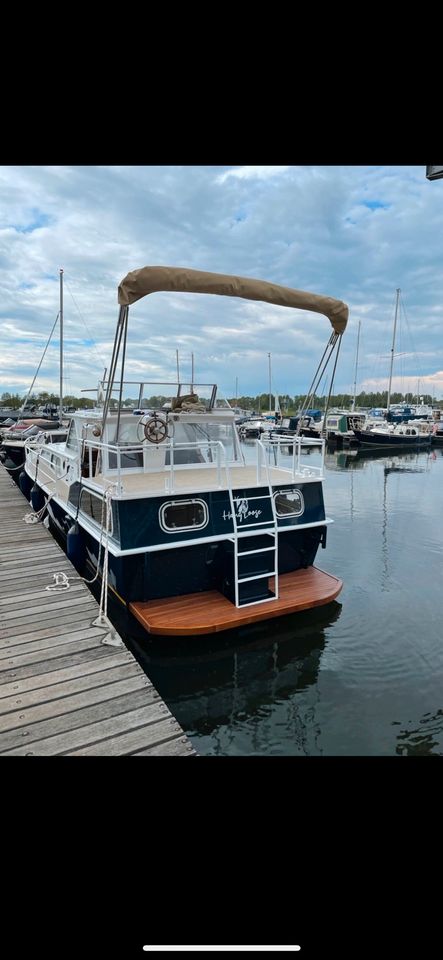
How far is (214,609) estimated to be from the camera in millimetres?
5812

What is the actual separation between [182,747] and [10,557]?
15.5 ft

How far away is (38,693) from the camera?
3410 mm

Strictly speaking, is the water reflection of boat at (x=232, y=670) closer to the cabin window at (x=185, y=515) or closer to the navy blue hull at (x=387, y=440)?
the cabin window at (x=185, y=515)

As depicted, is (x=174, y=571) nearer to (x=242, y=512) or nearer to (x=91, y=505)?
(x=242, y=512)

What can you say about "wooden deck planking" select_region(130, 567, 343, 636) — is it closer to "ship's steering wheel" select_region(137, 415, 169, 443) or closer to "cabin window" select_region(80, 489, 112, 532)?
"cabin window" select_region(80, 489, 112, 532)

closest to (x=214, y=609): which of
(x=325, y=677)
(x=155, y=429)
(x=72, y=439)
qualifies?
(x=325, y=677)

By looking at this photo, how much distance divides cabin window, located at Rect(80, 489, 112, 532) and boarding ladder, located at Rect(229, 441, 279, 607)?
209 centimetres

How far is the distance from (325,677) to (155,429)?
14.3ft

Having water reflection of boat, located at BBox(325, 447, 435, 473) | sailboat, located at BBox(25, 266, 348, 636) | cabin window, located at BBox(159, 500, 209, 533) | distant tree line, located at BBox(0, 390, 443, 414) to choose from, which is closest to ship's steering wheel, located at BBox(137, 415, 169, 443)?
sailboat, located at BBox(25, 266, 348, 636)
